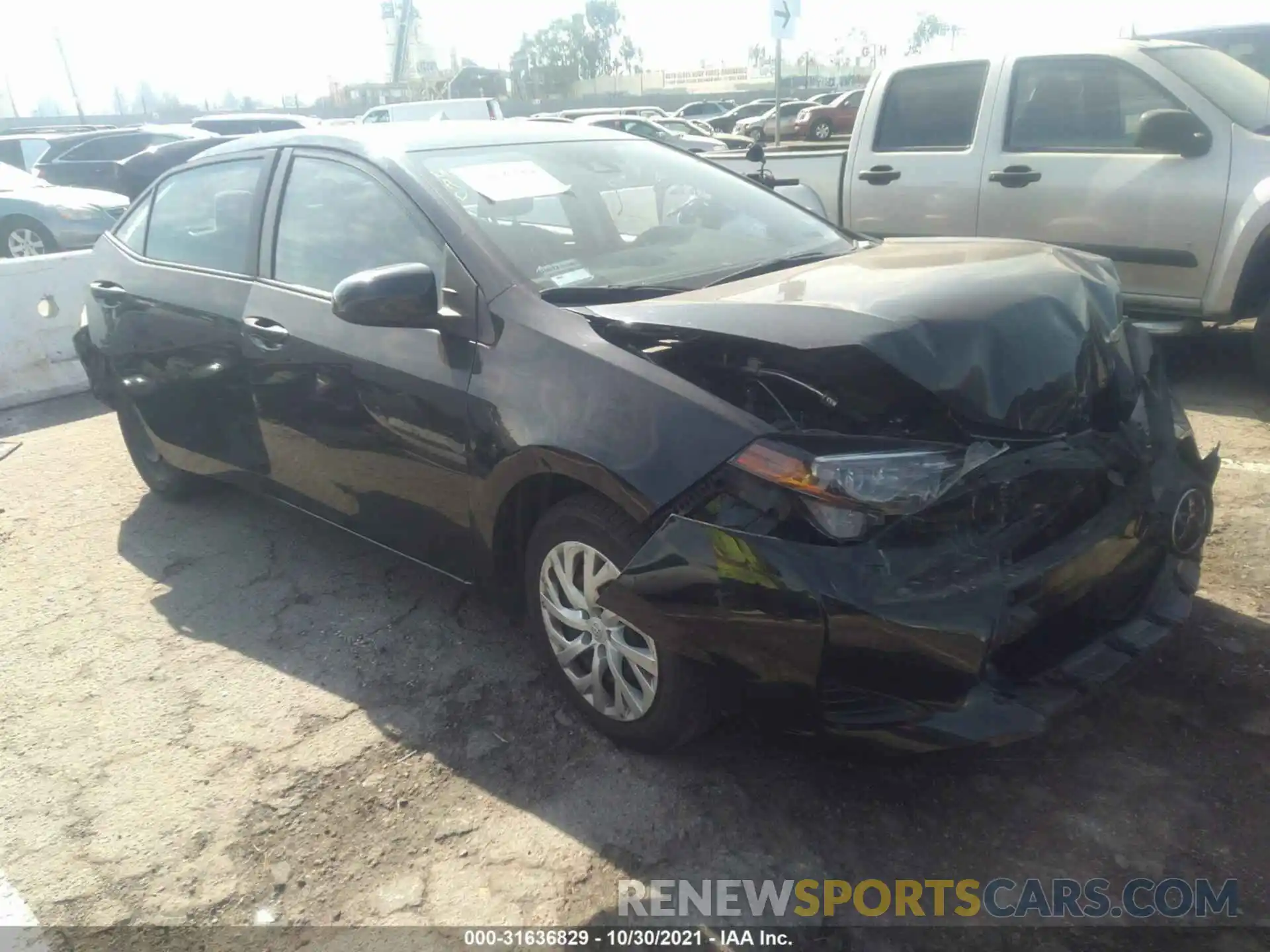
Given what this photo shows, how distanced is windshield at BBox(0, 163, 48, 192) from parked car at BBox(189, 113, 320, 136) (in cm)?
469

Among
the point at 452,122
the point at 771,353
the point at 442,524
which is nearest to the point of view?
the point at 771,353

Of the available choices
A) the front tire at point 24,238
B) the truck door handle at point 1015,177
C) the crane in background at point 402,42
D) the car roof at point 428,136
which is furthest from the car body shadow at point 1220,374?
the crane in background at point 402,42

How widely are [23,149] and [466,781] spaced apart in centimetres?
1944

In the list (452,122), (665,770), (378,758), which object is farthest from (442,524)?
(452,122)

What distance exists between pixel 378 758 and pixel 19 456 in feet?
14.0

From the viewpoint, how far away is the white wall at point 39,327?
22.0 feet

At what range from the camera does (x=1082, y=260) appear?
2883mm

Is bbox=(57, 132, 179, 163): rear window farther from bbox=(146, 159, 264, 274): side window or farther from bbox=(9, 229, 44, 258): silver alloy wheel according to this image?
bbox=(146, 159, 264, 274): side window

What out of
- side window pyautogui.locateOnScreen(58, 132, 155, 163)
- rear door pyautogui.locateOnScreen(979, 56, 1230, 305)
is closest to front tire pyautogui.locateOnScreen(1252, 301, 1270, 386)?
rear door pyautogui.locateOnScreen(979, 56, 1230, 305)

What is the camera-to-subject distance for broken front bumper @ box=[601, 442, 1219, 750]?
6.77 ft

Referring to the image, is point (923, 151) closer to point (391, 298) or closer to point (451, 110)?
point (391, 298)

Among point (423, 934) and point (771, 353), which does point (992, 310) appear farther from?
point (423, 934)

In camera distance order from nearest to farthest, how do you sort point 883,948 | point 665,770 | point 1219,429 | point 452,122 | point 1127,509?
1. point 883,948
2. point 1127,509
3. point 665,770
4. point 452,122
5. point 1219,429

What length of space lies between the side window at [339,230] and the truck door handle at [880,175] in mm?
3880
